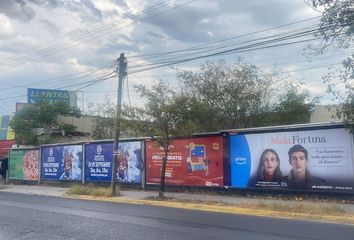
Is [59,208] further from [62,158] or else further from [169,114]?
[62,158]

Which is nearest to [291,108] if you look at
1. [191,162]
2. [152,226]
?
[191,162]

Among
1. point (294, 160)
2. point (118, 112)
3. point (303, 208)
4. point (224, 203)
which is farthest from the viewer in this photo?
point (118, 112)

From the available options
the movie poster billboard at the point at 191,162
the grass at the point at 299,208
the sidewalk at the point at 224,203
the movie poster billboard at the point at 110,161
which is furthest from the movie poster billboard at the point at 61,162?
A: the grass at the point at 299,208

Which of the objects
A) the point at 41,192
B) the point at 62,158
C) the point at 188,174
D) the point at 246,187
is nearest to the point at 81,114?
the point at 62,158

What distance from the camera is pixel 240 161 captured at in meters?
19.8

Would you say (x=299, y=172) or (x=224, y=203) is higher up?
(x=299, y=172)

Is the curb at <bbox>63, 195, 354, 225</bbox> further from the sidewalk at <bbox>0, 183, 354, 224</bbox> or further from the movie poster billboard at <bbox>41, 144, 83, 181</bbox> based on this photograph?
the movie poster billboard at <bbox>41, 144, 83, 181</bbox>

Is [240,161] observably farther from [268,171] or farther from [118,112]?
[118,112]

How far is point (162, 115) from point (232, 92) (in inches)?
525

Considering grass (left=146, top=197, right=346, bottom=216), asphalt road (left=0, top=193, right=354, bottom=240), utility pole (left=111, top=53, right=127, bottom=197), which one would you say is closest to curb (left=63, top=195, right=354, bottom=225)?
grass (left=146, top=197, right=346, bottom=216)

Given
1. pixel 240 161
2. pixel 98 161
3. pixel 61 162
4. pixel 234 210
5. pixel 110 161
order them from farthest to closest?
1. pixel 61 162
2. pixel 98 161
3. pixel 110 161
4. pixel 240 161
5. pixel 234 210

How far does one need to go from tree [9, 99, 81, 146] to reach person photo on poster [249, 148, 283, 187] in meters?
23.8

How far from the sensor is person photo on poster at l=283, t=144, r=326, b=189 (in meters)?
17.5

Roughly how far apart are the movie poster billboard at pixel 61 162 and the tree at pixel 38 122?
6613mm
